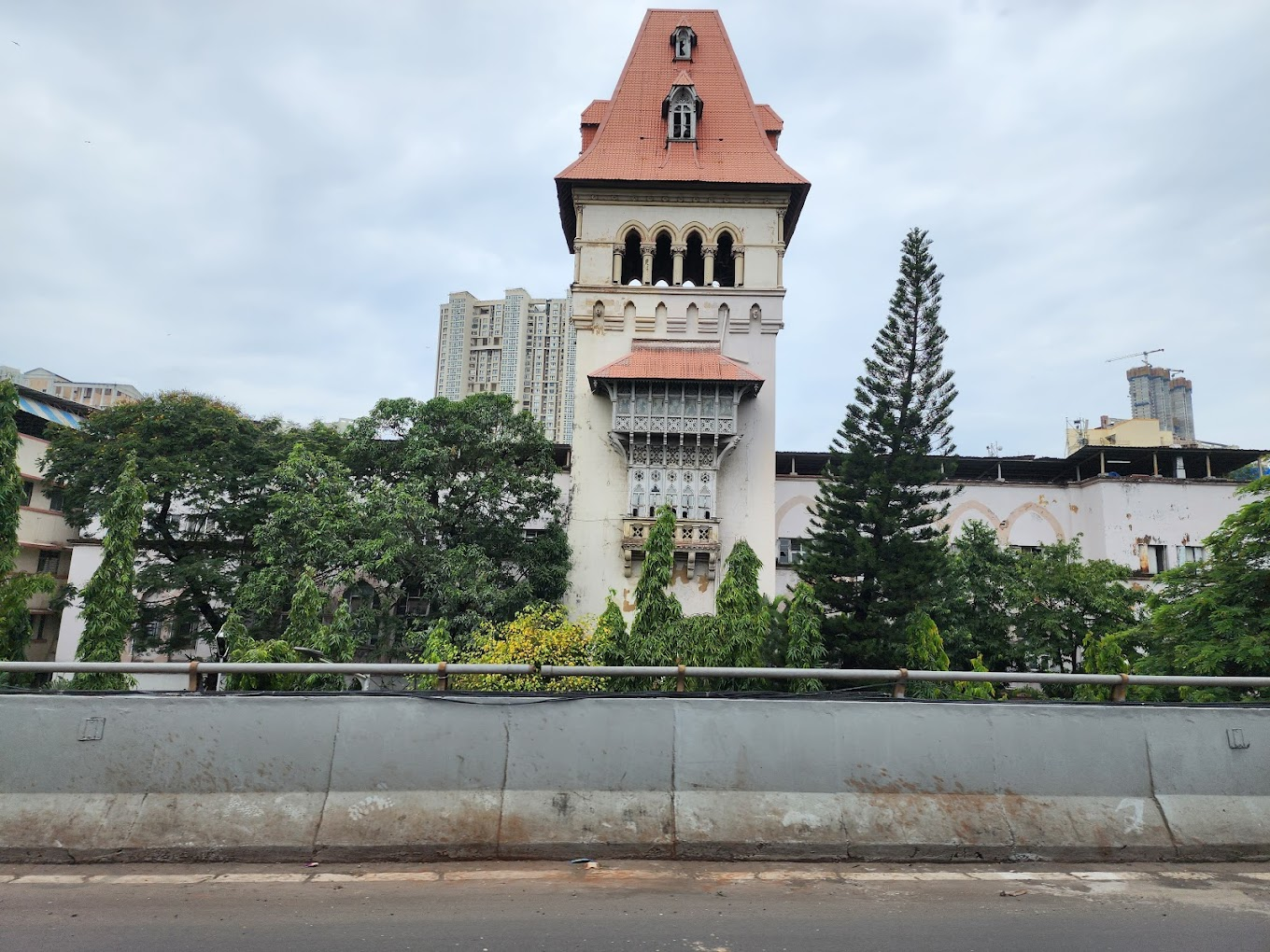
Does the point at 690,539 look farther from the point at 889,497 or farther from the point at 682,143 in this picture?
the point at 682,143

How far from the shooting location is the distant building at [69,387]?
61772 mm

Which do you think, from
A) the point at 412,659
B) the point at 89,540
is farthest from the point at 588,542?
the point at 89,540

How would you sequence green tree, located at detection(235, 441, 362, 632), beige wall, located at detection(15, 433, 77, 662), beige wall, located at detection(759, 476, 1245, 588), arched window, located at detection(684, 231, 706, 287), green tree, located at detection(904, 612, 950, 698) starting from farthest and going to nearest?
1. beige wall, located at detection(15, 433, 77, 662)
2. beige wall, located at detection(759, 476, 1245, 588)
3. arched window, located at detection(684, 231, 706, 287)
4. green tree, located at detection(235, 441, 362, 632)
5. green tree, located at detection(904, 612, 950, 698)

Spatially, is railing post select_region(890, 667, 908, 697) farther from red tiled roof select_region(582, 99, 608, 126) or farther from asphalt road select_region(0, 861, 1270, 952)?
red tiled roof select_region(582, 99, 608, 126)

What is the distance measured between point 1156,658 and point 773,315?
14.7 m

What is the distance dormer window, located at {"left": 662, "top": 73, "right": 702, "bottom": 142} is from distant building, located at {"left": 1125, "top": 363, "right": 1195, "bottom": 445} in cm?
8447

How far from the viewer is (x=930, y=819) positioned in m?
6.19

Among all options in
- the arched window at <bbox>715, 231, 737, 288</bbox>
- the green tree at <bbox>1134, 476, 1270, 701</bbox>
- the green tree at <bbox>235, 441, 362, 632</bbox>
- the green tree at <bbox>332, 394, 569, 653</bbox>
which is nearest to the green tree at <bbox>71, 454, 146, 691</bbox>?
the green tree at <bbox>235, 441, 362, 632</bbox>

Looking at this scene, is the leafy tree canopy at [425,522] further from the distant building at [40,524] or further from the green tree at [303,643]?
the distant building at [40,524]

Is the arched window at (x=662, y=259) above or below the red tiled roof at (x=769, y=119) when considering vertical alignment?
below

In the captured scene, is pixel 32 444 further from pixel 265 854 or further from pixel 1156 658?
pixel 1156 658

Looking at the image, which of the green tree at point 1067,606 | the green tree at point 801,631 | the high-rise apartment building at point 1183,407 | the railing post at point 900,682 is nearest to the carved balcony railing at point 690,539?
the green tree at point 801,631

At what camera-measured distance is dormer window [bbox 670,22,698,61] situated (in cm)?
3073

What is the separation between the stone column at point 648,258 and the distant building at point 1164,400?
8631 centimetres
